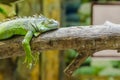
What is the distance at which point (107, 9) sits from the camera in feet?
7.20

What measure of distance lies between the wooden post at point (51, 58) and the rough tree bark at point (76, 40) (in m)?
1.17

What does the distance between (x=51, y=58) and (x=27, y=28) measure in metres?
1.19

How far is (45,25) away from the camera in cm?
173

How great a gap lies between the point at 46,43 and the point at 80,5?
1.74 m

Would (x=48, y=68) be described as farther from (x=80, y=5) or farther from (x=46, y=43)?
(x=46, y=43)

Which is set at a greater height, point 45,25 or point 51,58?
point 45,25

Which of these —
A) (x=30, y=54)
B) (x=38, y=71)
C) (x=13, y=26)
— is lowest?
(x=38, y=71)

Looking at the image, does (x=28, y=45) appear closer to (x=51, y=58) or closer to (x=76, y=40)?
(x=76, y=40)

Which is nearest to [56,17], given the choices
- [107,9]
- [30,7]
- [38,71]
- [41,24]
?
[30,7]

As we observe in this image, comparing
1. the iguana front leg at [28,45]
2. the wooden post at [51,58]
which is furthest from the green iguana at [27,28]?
the wooden post at [51,58]

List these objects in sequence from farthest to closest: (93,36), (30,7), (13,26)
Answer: (30,7)
(13,26)
(93,36)

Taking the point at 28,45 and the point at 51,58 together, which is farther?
the point at 51,58

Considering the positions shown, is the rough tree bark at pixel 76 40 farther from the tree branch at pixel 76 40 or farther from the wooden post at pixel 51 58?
the wooden post at pixel 51 58

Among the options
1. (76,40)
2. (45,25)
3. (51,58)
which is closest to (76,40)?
(76,40)
